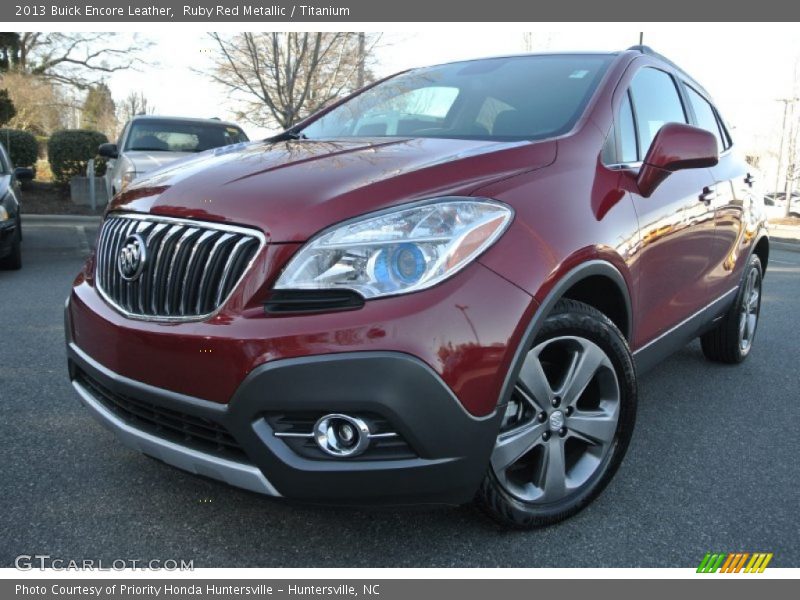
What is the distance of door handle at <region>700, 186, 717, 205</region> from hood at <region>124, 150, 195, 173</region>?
20.0 ft

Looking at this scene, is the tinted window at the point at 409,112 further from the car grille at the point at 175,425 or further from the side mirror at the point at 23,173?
the side mirror at the point at 23,173

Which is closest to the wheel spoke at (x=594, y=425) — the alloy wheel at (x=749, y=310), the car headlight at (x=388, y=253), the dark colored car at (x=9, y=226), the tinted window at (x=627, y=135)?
the car headlight at (x=388, y=253)

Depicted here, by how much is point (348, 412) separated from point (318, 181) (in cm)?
69

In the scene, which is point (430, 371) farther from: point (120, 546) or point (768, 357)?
point (768, 357)

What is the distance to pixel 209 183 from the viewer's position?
2.16 m

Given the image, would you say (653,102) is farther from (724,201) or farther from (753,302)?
(753,302)

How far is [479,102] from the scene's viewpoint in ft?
9.96

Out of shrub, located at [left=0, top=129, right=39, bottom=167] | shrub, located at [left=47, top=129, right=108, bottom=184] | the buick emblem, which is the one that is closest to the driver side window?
the buick emblem

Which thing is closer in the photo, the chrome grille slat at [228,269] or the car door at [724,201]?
the chrome grille slat at [228,269]

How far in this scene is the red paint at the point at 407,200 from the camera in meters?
1.80

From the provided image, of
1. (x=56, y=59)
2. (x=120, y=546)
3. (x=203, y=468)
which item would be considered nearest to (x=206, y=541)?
(x=120, y=546)

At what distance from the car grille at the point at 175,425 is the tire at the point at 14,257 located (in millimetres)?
5776

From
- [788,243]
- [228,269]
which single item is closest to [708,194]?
[228,269]

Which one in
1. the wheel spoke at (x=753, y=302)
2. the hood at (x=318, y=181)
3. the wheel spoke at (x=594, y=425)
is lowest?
the wheel spoke at (x=753, y=302)
